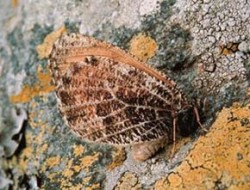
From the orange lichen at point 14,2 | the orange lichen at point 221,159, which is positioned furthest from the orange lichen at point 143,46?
the orange lichen at point 14,2

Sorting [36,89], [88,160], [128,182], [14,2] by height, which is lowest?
[128,182]

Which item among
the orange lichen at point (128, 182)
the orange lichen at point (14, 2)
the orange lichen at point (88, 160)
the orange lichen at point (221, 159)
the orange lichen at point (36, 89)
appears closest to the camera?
the orange lichen at point (221, 159)

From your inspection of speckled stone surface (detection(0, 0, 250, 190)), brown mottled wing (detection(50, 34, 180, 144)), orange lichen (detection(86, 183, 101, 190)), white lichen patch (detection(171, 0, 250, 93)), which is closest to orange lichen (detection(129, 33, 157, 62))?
speckled stone surface (detection(0, 0, 250, 190))

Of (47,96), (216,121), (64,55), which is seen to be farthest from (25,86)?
(216,121)

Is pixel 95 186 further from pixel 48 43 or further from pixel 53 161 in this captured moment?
pixel 48 43

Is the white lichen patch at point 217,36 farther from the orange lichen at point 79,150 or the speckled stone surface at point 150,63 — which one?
the orange lichen at point 79,150

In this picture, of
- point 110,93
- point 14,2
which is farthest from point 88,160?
point 14,2

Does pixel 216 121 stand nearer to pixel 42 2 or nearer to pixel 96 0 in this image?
pixel 96 0

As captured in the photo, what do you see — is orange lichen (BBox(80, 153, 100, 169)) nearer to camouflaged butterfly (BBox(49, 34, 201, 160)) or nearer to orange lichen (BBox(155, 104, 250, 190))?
camouflaged butterfly (BBox(49, 34, 201, 160))
